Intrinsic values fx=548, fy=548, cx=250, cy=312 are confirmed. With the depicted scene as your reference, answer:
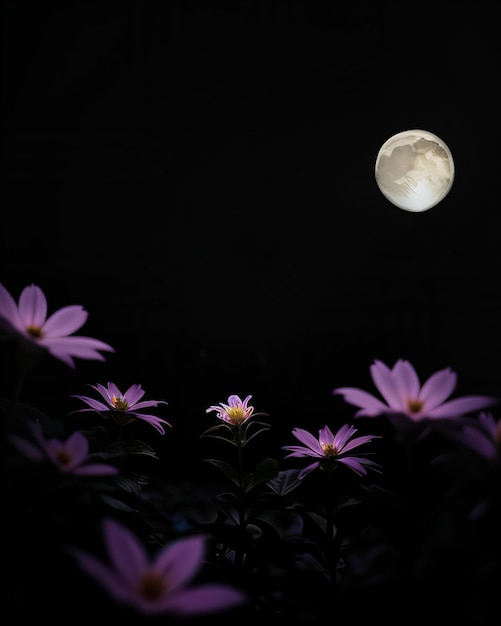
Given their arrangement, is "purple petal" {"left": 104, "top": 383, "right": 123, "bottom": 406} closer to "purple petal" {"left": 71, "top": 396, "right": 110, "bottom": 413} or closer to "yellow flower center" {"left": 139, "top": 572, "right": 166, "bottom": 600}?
"purple petal" {"left": 71, "top": 396, "right": 110, "bottom": 413}

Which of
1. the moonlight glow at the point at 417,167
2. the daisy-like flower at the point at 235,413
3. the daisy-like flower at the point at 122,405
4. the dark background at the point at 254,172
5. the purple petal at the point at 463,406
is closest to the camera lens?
the purple petal at the point at 463,406

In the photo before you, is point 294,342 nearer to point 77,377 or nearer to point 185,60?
point 77,377

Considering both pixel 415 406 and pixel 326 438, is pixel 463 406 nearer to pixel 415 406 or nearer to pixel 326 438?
pixel 415 406

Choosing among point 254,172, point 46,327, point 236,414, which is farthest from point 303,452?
point 254,172

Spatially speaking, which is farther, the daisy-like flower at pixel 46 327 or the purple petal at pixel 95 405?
the purple petal at pixel 95 405

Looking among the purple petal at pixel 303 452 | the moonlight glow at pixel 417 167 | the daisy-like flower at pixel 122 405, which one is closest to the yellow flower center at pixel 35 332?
the daisy-like flower at pixel 122 405

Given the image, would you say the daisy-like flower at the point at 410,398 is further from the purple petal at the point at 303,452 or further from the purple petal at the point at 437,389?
the purple petal at the point at 303,452

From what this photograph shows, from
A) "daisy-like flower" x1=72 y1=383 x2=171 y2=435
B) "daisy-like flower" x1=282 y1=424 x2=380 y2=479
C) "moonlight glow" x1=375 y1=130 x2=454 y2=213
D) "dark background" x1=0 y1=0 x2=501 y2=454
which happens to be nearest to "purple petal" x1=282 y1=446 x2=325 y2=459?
"daisy-like flower" x1=282 y1=424 x2=380 y2=479

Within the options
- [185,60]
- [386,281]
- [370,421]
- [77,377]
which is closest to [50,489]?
[370,421]
